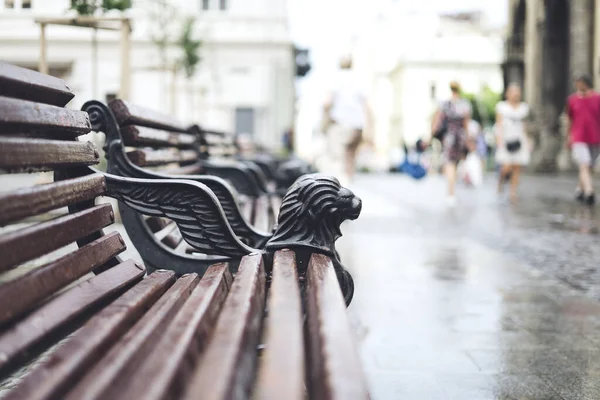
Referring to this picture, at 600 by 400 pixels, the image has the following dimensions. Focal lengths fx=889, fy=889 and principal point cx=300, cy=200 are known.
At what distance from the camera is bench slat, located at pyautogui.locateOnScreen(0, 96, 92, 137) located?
75.3 inches

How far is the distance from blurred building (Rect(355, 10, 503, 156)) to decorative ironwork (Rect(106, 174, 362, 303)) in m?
75.9

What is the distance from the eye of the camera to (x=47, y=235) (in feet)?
6.56

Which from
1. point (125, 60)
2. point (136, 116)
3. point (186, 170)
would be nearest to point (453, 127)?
point (125, 60)

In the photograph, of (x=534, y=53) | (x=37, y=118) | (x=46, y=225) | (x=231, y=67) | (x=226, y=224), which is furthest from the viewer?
(x=231, y=67)

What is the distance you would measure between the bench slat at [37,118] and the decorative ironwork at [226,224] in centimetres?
39

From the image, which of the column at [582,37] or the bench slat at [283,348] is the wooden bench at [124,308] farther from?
the column at [582,37]

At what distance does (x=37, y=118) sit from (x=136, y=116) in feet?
5.03

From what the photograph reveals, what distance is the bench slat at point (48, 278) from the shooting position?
5.63 ft

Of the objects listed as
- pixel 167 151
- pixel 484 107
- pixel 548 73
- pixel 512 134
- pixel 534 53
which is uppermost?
pixel 484 107

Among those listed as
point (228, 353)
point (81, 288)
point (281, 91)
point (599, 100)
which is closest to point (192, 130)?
point (81, 288)

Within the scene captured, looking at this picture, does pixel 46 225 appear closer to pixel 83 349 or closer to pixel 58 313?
pixel 58 313

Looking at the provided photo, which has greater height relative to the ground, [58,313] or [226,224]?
[226,224]

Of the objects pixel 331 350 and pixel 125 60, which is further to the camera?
pixel 125 60

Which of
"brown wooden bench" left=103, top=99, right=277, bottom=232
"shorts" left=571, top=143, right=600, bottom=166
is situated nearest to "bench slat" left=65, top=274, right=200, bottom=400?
"brown wooden bench" left=103, top=99, right=277, bottom=232
